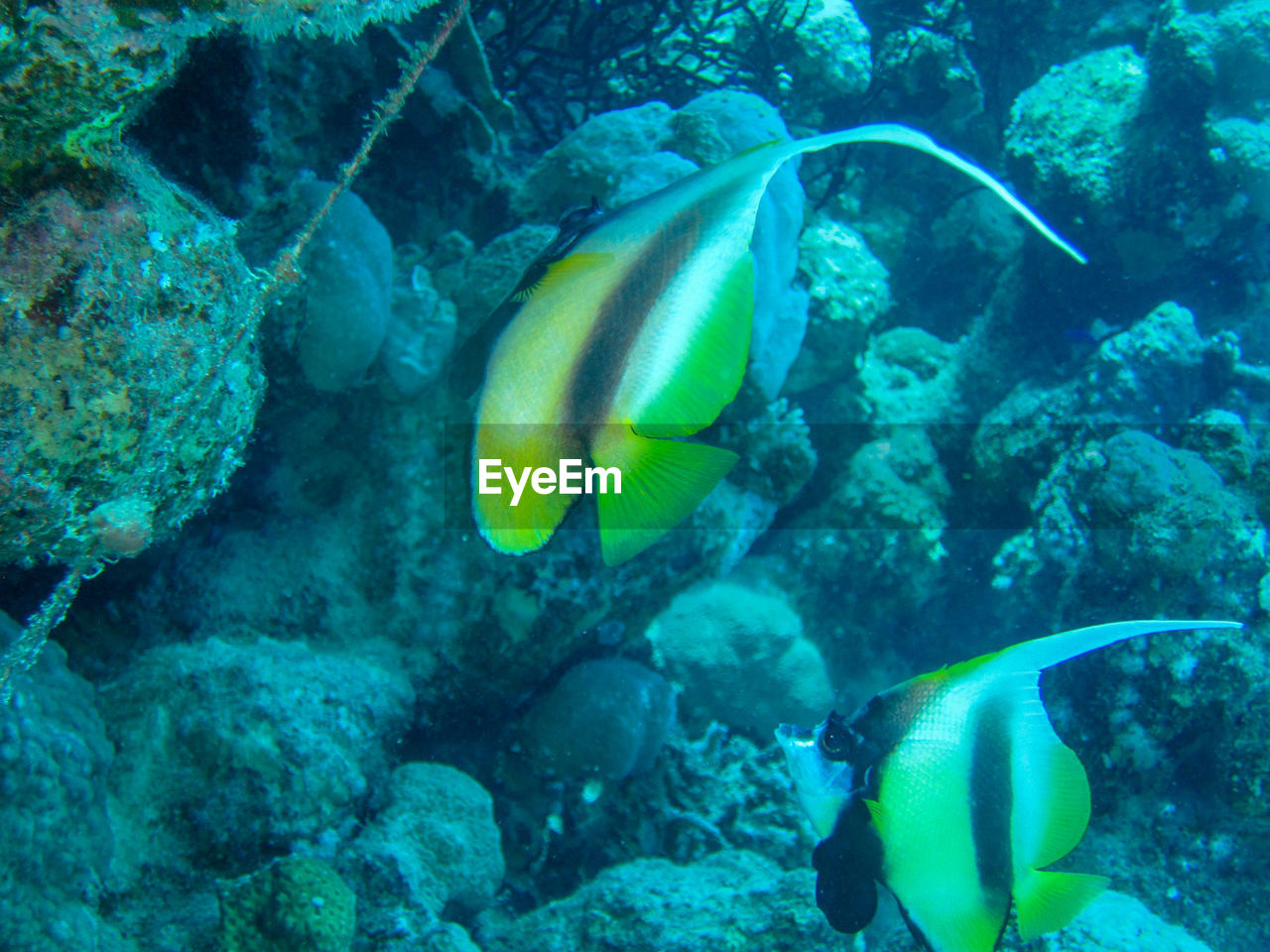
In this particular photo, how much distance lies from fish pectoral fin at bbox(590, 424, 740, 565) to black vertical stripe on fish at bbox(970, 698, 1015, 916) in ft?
3.43

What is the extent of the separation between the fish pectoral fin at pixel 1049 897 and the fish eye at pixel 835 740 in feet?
1.63

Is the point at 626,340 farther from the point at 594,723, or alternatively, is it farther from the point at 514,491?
the point at 594,723

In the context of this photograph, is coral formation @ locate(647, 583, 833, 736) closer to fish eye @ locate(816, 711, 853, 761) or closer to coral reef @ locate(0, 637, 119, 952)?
fish eye @ locate(816, 711, 853, 761)

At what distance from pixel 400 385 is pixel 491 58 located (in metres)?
2.98

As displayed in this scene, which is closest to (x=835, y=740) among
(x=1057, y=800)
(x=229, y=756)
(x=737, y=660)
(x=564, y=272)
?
(x=1057, y=800)

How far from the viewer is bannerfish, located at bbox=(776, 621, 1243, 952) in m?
1.53

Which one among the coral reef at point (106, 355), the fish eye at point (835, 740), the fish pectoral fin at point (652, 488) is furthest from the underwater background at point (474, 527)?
the fish eye at point (835, 740)

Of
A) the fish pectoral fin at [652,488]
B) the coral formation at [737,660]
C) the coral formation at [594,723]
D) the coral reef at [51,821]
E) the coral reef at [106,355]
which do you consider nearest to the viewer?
the fish pectoral fin at [652,488]

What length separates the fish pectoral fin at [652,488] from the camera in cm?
102

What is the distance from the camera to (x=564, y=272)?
930mm

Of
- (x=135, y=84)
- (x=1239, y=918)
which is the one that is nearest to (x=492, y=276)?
(x=135, y=84)

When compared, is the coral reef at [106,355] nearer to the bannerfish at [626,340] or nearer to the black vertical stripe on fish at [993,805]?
the bannerfish at [626,340]

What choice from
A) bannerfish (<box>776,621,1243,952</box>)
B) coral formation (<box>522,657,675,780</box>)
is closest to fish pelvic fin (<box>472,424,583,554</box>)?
bannerfish (<box>776,621,1243,952</box>)

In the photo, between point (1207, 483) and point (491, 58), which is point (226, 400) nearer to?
point (491, 58)
